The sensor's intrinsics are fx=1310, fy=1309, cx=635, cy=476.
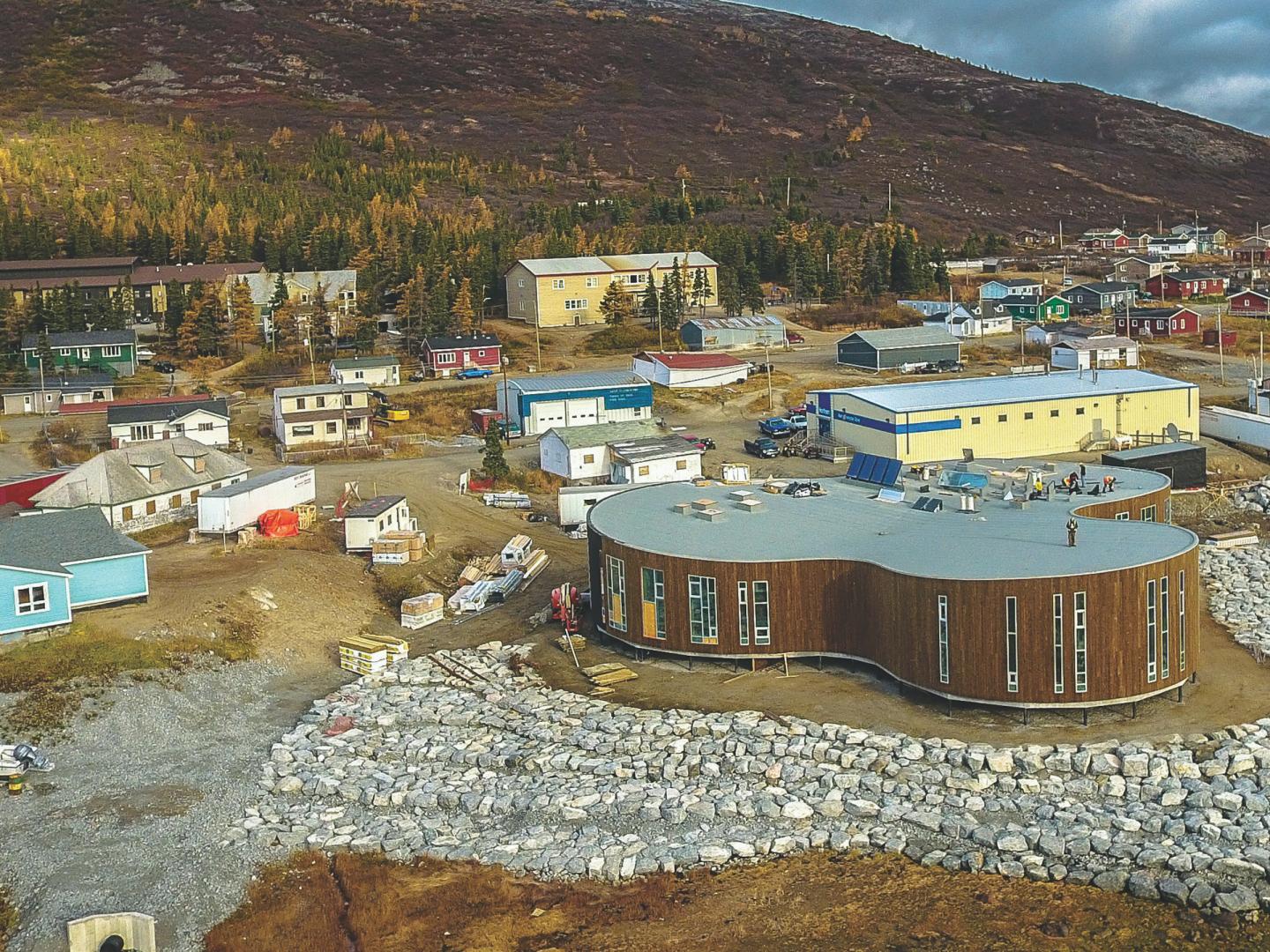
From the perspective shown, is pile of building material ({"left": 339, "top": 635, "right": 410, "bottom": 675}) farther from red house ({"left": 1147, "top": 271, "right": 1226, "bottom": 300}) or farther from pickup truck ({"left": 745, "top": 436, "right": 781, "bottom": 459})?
red house ({"left": 1147, "top": 271, "right": 1226, "bottom": 300})

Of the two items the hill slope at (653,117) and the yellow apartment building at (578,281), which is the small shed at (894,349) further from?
the hill slope at (653,117)

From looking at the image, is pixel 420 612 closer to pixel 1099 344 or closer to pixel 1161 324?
pixel 1099 344

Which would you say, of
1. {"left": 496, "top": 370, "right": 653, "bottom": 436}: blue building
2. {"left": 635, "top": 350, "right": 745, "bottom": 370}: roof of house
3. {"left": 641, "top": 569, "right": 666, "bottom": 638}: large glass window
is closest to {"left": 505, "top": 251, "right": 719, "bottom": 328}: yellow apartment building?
{"left": 635, "top": 350, "right": 745, "bottom": 370}: roof of house

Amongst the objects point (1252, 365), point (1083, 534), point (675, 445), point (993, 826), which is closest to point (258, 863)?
point (993, 826)

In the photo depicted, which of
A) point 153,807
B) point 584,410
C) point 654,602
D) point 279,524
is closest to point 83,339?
point 584,410

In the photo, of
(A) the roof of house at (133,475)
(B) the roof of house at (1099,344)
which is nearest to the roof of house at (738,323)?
(B) the roof of house at (1099,344)
